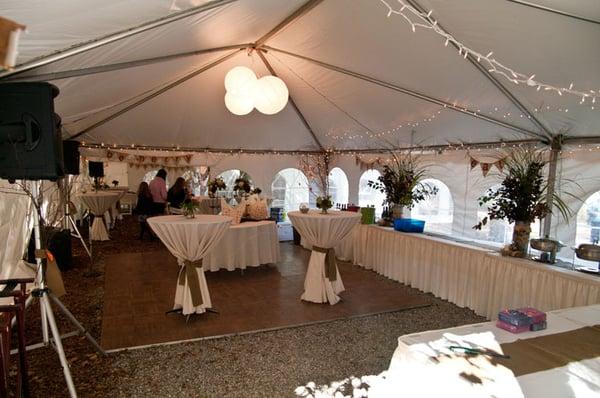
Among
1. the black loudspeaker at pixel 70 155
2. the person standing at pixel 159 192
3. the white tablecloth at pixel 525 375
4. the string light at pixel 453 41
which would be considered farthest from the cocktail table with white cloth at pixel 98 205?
the white tablecloth at pixel 525 375

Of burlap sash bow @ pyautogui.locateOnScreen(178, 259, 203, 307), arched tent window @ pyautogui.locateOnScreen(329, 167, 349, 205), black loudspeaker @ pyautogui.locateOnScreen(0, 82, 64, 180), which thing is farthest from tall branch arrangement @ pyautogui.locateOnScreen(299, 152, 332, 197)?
black loudspeaker @ pyautogui.locateOnScreen(0, 82, 64, 180)

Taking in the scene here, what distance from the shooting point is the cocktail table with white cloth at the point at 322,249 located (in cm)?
409

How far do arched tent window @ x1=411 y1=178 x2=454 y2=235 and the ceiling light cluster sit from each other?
3323 mm

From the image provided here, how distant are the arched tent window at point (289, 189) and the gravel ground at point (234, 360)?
→ 18.8 feet

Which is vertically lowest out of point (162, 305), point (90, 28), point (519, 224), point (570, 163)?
point (162, 305)

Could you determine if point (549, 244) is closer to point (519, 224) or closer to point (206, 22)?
point (519, 224)

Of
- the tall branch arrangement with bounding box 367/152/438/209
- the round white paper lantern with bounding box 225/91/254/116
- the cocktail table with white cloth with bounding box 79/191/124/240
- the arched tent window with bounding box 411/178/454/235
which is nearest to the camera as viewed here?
the round white paper lantern with bounding box 225/91/254/116

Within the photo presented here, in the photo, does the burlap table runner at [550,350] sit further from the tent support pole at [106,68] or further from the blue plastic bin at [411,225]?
the blue plastic bin at [411,225]

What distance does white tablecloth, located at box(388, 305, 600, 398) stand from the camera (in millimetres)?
1246

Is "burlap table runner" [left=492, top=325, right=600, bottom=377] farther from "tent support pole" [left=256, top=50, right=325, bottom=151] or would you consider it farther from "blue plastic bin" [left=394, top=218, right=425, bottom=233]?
"tent support pole" [left=256, top=50, right=325, bottom=151]

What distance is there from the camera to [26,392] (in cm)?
220

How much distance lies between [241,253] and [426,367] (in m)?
4.38

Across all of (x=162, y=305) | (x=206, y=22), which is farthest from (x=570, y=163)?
(x=162, y=305)

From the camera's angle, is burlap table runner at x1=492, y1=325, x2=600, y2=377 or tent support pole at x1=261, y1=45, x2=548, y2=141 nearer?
burlap table runner at x1=492, y1=325, x2=600, y2=377
